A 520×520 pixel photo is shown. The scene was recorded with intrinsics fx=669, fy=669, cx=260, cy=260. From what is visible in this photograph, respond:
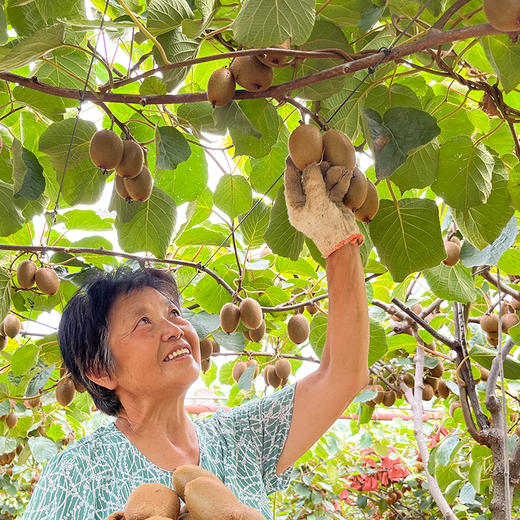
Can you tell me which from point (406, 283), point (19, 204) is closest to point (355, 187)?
point (19, 204)

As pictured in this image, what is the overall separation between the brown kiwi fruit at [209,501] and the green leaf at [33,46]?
739 millimetres

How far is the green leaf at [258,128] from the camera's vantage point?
129 cm

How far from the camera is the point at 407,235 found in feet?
4.52

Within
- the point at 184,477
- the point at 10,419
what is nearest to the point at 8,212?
the point at 184,477

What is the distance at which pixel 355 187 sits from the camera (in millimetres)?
1135

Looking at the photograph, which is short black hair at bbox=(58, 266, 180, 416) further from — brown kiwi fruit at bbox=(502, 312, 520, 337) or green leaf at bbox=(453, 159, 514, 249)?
brown kiwi fruit at bbox=(502, 312, 520, 337)

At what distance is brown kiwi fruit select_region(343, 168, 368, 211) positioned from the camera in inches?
44.7

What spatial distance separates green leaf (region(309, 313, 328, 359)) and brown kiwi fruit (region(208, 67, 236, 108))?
1.14 m

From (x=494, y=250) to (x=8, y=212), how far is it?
1.19 meters

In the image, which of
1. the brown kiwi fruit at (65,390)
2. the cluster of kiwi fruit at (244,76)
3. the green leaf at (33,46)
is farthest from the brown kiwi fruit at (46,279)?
the cluster of kiwi fruit at (244,76)

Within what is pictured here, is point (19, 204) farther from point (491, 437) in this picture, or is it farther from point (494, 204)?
point (491, 437)

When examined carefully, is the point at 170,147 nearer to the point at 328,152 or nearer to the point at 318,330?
the point at 328,152

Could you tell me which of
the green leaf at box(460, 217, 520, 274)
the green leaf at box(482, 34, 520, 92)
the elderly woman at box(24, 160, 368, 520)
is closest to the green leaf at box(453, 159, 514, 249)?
the green leaf at box(460, 217, 520, 274)

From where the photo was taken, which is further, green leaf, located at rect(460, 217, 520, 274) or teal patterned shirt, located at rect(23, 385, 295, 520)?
green leaf, located at rect(460, 217, 520, 274)
